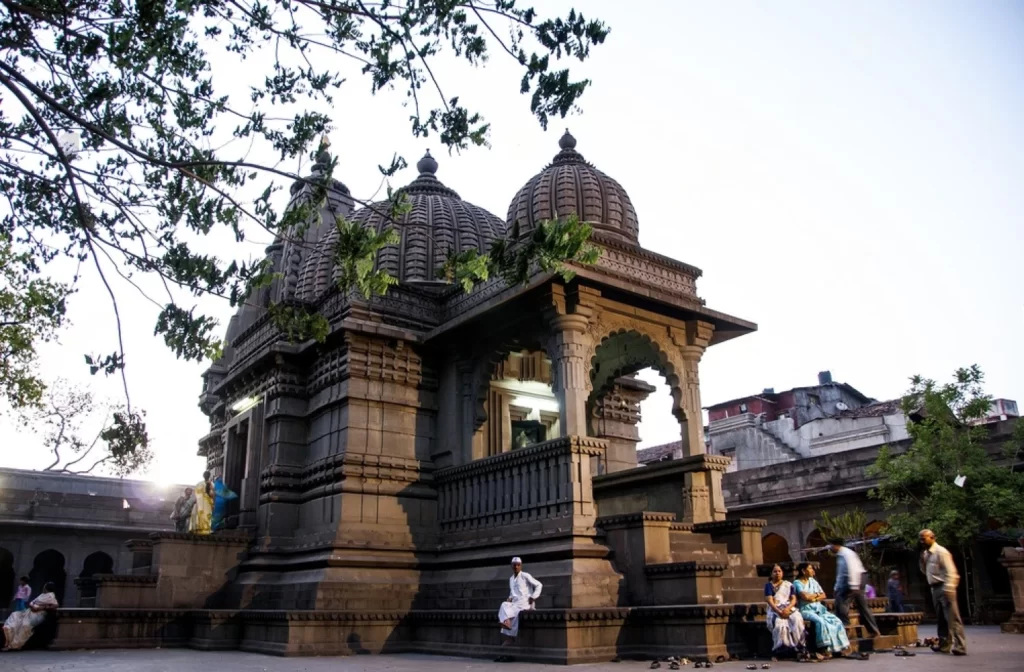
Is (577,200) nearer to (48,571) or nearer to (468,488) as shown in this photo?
(468,488)

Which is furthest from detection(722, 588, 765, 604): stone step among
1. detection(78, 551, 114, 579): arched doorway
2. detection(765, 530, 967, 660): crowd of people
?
detection(78, 551, 114, 579): arched doorway

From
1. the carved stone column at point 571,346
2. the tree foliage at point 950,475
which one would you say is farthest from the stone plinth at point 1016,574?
the carved stone column at point 571,346

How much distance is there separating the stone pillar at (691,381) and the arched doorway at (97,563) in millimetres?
22585

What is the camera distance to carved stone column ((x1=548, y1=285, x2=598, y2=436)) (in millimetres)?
12047

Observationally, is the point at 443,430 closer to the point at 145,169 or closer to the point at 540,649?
the point at 540,649

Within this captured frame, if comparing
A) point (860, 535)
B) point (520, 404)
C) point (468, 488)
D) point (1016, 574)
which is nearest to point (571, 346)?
point (468, 488)

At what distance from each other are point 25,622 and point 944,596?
12204 millimetres

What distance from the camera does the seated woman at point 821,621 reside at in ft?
30.1

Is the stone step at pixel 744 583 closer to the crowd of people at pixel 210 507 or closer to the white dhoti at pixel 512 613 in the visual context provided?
the white dhoti at pixel 512 613

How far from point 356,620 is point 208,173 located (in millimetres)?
7067

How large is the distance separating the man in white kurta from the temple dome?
22.8ft

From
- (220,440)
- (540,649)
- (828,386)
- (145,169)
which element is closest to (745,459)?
(828,386)

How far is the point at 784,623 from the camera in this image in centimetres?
914

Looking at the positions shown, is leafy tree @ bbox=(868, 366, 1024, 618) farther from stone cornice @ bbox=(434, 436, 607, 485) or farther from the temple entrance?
stone cornice @ bbox=(434, 436, 607, 485)
